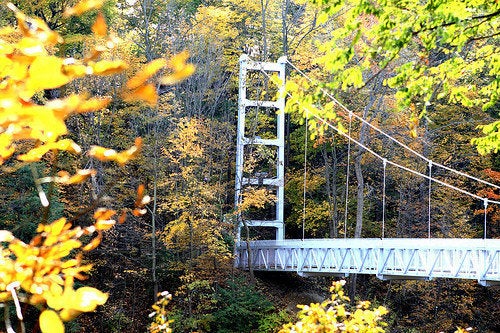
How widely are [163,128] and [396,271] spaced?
6.58 metres

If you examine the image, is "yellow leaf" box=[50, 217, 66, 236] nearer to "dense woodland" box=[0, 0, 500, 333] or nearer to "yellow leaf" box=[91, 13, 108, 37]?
"yellow leaf" box=[91, 13, 108, 37]

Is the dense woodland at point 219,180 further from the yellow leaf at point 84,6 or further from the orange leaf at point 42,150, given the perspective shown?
the yellow leaf at point 84,6

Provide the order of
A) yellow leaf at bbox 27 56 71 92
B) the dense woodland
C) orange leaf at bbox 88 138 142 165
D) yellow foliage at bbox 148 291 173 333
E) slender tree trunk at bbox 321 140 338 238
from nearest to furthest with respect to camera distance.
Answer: yellow leaf at bbox 27 56 71 92 → orange leaf at bbox 88 138 142 165 → yellow foliage at bbox 148 291 173 333 → the dense woodland → slender tree trunk at bbox 321 140 338 238

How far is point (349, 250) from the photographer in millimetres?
16391

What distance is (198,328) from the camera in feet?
48.3

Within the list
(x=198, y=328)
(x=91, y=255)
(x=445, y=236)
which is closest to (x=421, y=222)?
(x=445, y=236)

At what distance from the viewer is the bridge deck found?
14.1 metres

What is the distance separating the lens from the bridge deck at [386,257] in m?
14.1

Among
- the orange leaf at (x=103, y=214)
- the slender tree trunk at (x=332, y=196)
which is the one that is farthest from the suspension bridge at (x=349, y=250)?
the orange leaf at (x=103, y=214)

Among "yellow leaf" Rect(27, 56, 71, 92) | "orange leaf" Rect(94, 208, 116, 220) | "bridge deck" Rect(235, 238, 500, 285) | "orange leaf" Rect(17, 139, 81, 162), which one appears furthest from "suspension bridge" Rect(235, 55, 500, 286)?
"yellow leaf" Rect(27, 56, 71, 92)

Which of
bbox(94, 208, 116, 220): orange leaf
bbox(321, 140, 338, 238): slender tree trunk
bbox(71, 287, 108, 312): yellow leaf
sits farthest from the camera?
bbox(321, 140, 338, 238): slender tree trunk

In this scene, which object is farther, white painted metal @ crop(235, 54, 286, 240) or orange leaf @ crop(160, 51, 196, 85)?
white painted metal @ crop(235, 54, 286, 240)

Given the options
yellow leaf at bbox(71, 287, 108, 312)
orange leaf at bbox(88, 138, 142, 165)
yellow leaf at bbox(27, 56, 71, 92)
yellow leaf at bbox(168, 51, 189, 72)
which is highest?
yellow leaf at bbox(168, 51, 189, 72)

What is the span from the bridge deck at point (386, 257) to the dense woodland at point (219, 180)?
2.26ft
